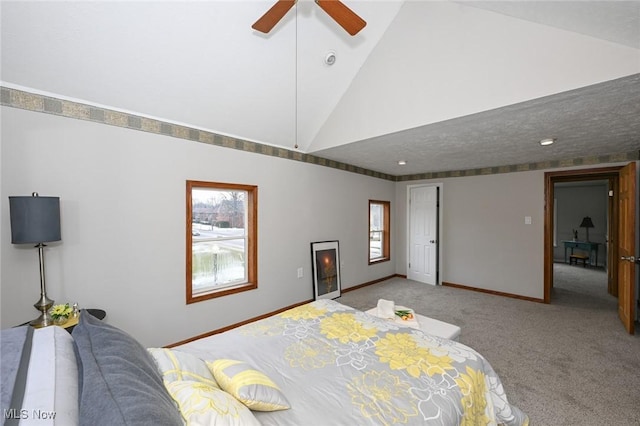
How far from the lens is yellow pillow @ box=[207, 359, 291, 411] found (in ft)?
3.54

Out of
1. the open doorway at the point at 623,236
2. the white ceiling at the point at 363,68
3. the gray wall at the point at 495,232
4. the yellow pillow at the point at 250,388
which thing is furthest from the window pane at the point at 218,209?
the open doorway at the point at 623,236

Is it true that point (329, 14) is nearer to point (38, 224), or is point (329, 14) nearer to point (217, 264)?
point (38, 224)

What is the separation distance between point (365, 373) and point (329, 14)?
2.17 metres

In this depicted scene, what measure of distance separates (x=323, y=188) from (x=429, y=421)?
3.58 metres

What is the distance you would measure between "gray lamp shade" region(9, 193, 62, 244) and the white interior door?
5652 mm

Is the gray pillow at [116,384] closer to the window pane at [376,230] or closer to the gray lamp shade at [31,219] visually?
the gray lamp shade at [31,219]

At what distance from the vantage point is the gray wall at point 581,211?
716 cm

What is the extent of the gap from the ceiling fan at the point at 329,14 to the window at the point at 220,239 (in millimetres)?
1833

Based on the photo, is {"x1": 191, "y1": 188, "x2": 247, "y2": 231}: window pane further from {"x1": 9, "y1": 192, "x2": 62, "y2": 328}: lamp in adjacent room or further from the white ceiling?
{"x1": 9, "y1": 192, "x2": 62, "y2": 328}: lamp in adjacent room

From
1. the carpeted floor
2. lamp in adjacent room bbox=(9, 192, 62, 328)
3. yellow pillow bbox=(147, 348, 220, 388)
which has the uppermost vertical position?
lamp in adjacent room bbox=(9, 192, 62, 328)

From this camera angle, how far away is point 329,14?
1.70m

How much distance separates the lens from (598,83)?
1815 millimetres

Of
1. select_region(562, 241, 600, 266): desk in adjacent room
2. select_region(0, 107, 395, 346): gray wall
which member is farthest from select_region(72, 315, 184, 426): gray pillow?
select_region(562, 241, 600, 266): desk in adjacent room

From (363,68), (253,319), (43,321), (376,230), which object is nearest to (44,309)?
(43,321)
